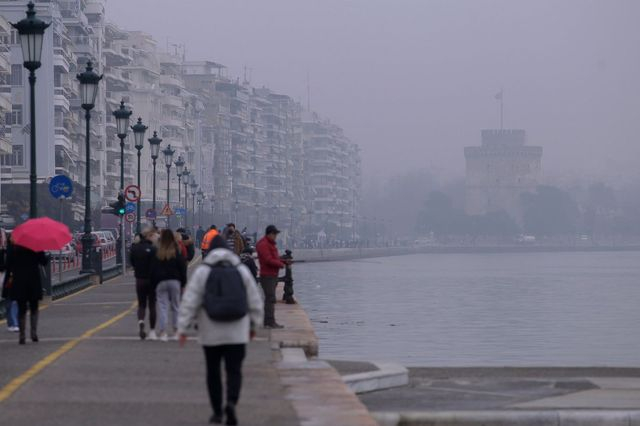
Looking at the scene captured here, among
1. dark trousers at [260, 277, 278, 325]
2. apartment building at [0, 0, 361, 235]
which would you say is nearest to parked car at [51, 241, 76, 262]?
apartment building at [0, 0, 361, 235]

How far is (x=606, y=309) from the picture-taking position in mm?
73000

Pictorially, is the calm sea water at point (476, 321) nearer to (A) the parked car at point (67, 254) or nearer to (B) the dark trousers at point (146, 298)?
(A) the parked car at point (67, 254)

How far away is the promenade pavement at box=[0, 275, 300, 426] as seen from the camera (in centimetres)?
1463

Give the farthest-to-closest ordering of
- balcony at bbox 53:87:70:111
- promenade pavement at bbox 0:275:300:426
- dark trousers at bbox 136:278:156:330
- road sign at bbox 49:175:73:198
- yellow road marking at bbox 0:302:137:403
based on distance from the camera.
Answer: balcony at bbox 53:87:70:111, road sign at bbox 49:175:73:198, dark trousers at bbox 136:278:156:330, yellow road marking at bbox 0:302:137:403, promenade pavement at bbox 0:275:300:426

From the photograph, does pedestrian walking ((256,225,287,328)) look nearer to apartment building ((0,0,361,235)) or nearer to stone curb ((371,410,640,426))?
stone curb ((371,410,640,426))

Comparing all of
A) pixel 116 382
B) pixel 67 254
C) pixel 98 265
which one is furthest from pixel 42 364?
pixel 67 254

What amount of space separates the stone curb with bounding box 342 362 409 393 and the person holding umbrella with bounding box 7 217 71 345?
4509mm

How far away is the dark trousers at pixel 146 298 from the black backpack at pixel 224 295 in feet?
33.1

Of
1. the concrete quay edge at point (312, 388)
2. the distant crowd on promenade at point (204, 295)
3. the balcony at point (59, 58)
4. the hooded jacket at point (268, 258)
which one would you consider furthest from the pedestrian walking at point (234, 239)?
the balcony at point (59, 58)

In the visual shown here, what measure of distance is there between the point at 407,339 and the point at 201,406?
3160 cm

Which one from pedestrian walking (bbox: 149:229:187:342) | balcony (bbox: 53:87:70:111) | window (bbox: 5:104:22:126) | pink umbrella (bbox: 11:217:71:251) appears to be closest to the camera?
pink umbrella (bbox: 11:217:71:251)

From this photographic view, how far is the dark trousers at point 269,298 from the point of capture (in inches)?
1041

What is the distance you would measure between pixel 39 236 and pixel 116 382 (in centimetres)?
562

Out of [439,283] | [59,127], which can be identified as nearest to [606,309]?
[439,283]
